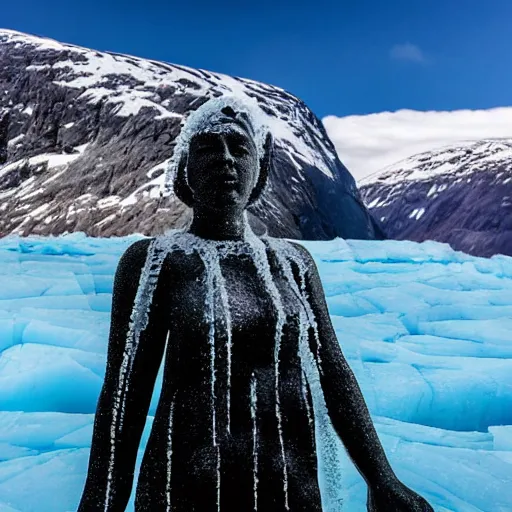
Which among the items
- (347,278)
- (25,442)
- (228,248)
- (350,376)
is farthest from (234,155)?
(347,278)

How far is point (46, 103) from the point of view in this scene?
41.1m

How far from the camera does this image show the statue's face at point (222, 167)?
1.27 m

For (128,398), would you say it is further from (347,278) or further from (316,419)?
(347,278)

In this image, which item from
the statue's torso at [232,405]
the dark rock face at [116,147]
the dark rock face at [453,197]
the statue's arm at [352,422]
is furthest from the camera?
the dark rock face at [453,197]

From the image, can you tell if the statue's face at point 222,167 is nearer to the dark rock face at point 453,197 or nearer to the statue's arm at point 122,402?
the statue's arm at point 122,402

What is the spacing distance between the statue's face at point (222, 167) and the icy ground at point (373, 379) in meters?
0.82

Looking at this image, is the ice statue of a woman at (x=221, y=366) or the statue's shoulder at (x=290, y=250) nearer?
the ice statue of a woman at (x=221, y=366)

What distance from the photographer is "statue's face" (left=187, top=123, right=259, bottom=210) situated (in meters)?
1.27

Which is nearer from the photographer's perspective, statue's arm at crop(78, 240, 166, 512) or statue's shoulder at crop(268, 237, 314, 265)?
statue's arm at crop(78, 240, 166, 512)

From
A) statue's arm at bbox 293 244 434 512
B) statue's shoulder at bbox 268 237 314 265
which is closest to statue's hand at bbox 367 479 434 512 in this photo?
statue's arm at bbox 293 244 434 512

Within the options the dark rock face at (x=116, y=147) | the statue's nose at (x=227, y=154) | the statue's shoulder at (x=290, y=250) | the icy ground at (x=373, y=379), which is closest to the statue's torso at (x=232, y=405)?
the statue's shoulder at (x=290, y=250)

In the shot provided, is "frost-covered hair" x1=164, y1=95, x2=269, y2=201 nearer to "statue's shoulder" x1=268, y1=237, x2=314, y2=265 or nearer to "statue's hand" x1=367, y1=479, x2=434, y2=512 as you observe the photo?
"statue's shoulder" x1=268, y1=237, x2=314, y2=265

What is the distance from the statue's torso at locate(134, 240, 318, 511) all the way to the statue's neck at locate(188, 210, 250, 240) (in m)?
0.10

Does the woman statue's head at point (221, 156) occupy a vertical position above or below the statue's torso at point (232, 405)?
above
